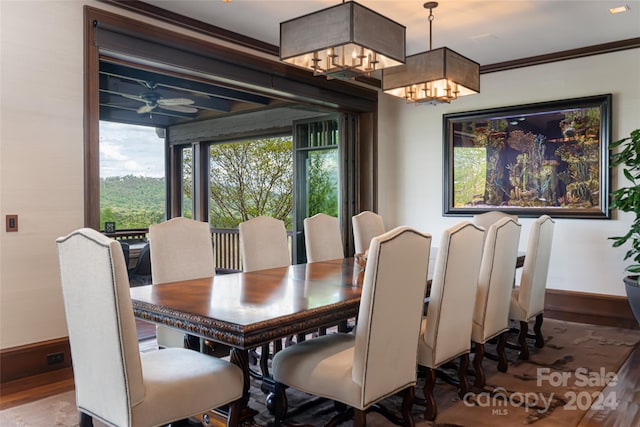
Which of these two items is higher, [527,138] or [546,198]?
[527,138]

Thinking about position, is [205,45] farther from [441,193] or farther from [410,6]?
[441,193]

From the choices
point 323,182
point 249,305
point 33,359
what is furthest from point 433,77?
point 33,359

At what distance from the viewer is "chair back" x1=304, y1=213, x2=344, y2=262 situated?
155 inches

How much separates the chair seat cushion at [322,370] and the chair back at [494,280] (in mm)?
1017

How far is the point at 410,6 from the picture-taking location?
383 centimetres

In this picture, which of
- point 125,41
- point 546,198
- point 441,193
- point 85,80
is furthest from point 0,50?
point 546,198

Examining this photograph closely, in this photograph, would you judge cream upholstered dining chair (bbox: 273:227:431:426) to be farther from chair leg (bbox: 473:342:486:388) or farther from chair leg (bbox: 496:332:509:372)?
chair leg (bbox: 496:332:509:372)

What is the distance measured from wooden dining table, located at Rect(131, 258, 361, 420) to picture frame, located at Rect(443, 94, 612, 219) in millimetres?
3441

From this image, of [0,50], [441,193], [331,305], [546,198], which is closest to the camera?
[331,305]

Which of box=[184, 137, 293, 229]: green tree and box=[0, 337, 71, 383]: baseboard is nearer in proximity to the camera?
box=[0, 337, 71, 383]: baseboard

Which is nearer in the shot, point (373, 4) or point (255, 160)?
point (373, 4)

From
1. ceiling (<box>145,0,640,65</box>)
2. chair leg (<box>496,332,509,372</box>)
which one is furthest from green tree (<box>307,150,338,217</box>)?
chair leg (<box>496,332,509,372</box>)

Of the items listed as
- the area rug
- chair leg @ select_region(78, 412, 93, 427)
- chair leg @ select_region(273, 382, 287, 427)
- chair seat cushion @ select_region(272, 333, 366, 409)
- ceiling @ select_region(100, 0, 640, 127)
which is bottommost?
the area rug

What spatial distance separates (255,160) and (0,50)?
5.04 meters
